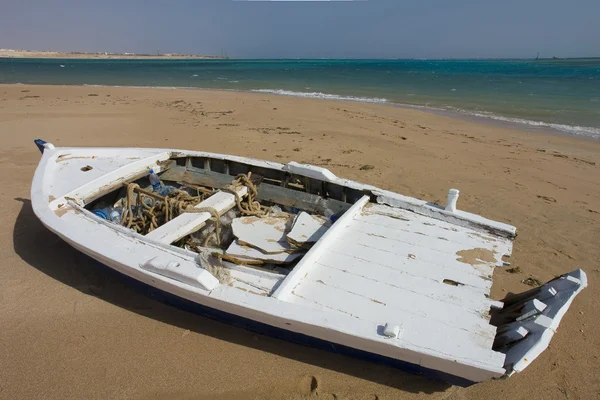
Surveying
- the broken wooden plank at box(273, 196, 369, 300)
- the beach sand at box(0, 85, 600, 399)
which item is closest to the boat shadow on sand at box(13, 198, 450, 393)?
the beach sand at box(0, 85, 600, 399)

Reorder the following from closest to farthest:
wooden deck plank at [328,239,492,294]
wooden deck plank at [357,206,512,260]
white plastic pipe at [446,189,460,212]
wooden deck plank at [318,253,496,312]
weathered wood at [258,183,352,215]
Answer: wooden deck plank at [318,253,496,312]
wooden deck plank at [328,239,492,294]
wooden deck plank at [357,206,512,260]
white plastic pipe at [446,189,460,212]
weathered wood at [258,183,352,215]

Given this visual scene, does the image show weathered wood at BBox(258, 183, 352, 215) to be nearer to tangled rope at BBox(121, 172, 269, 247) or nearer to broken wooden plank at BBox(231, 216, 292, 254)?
tangled rope at BBox(121, 172, 269, 247)

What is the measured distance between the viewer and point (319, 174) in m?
4.18

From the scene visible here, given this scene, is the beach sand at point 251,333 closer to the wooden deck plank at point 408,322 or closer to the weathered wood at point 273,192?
the wooden deck plank at point 408,322

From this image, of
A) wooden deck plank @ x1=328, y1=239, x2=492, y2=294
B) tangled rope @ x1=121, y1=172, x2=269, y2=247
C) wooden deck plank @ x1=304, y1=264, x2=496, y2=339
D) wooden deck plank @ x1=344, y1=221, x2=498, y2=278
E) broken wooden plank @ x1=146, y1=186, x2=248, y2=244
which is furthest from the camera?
tangled rope @ x1=121, y1=172, x2=269, y2=247

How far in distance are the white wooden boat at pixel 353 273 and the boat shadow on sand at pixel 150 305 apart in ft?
1.37

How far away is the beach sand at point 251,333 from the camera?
271 centimetres

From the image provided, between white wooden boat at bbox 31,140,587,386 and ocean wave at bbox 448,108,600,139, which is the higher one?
white wooden boat at bbox 31,140,587,386

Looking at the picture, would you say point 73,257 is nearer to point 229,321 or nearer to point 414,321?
point 229,321

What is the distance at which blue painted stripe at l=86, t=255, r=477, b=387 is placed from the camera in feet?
7.30

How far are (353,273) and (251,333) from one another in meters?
1.06

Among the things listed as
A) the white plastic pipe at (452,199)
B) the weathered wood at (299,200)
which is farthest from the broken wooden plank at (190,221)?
the white plastic pipe at (452,199)

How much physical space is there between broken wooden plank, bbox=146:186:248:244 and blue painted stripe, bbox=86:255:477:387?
46cm

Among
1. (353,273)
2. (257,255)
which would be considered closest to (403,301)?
(353,273)
